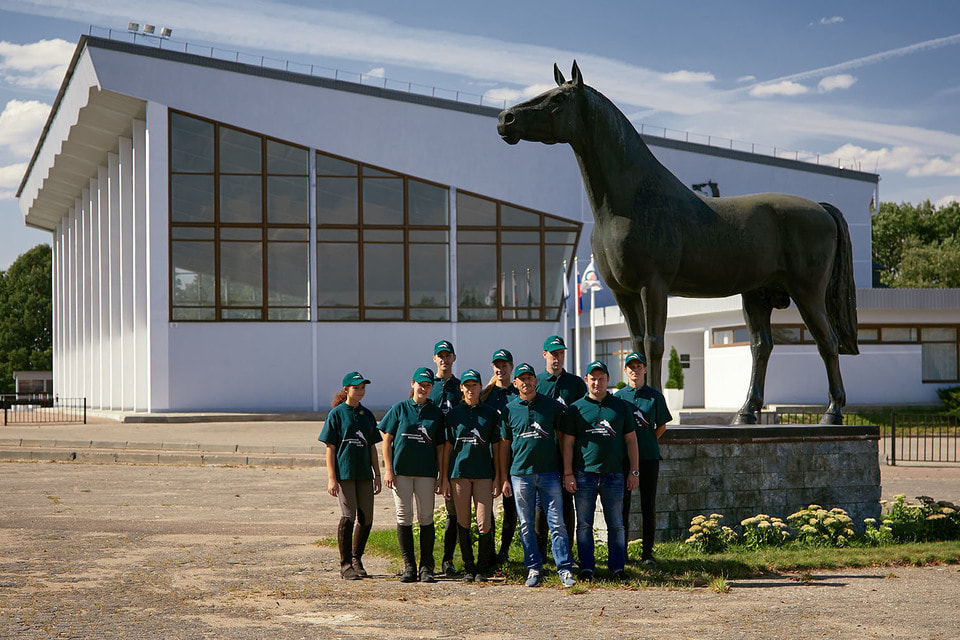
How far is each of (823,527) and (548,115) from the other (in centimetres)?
475

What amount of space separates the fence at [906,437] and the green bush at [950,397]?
134 inches

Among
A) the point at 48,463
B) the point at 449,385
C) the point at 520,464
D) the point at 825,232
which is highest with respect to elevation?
the point at 825,232

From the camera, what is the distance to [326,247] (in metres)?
38.4

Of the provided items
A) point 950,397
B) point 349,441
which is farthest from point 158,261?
point 349,441

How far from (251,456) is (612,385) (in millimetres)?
27705

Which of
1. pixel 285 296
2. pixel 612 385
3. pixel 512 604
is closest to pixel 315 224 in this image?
pixel 285 296

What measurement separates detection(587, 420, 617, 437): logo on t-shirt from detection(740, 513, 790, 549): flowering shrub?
223cm

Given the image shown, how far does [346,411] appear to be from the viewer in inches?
349

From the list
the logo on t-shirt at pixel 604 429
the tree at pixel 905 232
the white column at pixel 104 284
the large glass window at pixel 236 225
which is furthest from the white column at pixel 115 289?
the tree at pixel 905 232

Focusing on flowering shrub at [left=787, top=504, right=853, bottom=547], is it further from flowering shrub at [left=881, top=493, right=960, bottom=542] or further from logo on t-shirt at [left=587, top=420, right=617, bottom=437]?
logo on t-shirt at [left=587, top=420, right=617, bottom=437]

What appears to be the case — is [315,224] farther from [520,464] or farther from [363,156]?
[520,464]

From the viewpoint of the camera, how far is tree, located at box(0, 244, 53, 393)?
75.1 meters

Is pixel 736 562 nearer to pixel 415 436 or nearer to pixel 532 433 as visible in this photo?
pixel 532 433

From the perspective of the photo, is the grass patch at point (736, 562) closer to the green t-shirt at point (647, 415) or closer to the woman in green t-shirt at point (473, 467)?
the woman in green t-shirt at point (473, 467)
